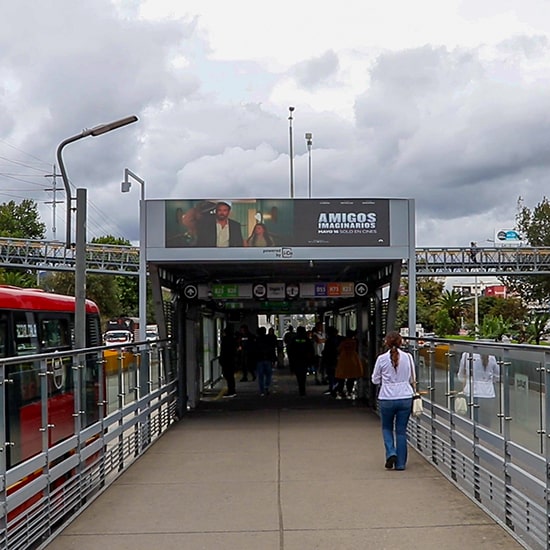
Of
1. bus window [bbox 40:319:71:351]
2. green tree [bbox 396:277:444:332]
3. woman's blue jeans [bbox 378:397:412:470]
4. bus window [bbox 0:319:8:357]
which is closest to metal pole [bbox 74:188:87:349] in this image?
bus window [bbox 40:319:71:351]

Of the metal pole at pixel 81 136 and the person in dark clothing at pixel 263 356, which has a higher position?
the metal pole at pixel 81 136

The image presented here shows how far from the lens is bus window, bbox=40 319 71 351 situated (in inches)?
447

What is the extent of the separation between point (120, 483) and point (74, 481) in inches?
65.4

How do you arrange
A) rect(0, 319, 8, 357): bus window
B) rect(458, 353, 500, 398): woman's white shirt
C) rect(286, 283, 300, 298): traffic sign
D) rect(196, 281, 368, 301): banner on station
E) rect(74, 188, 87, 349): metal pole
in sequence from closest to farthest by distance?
1. rect(458, 353, 500, 398): woman's white shirt
2. rect(0, 319, 8, 357): bus window
3. rect(74, 188, 87, 349): metal pole
4. rect(196, 281, 368, 301): banner on station
5. rect(286, 283, 300, 298): traffic sign

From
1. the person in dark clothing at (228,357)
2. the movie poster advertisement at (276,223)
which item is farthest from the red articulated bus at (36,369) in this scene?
the person in dark clothing at (228,357)

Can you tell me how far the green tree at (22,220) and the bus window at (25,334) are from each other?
283 ft

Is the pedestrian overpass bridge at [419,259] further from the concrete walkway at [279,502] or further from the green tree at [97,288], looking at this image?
the concrete walkway at [279,502]

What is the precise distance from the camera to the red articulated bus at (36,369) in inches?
266

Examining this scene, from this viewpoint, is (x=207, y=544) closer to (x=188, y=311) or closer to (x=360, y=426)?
(x=360, y=426)

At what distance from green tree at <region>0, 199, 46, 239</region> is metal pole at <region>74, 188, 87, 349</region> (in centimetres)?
8531

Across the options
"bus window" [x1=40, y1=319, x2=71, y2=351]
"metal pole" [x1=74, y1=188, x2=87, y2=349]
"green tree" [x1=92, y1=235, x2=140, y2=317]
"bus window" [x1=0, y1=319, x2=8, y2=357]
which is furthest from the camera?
"green tree" [x1=92, y1=235, x2=140, y2=317]

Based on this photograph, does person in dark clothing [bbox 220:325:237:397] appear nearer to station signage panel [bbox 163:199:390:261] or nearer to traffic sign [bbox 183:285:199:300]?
traffic sign [bbox 183:285:199:300]

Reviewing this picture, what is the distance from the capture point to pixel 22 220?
96.6 m

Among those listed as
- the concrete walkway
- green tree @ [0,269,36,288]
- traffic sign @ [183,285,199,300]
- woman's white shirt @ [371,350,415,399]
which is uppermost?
green tree @ [0,269,36,288]
